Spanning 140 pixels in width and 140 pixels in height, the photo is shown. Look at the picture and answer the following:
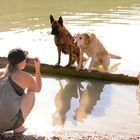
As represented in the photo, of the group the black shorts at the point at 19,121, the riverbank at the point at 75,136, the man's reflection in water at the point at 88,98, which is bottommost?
the man's reflection in water at the point at 88,98

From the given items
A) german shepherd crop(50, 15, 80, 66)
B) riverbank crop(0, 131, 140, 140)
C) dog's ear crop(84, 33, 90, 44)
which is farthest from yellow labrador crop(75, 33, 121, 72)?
riverbank crop(0, 131, 140, 140)

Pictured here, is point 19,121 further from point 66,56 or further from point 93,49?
point 66,56

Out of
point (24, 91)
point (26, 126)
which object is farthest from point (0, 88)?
point (26, 126)

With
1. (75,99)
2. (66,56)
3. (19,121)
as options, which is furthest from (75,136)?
(66,56)

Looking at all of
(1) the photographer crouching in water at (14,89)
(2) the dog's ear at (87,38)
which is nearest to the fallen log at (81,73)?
(2) the dog's ear at (87,38)

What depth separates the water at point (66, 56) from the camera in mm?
6211

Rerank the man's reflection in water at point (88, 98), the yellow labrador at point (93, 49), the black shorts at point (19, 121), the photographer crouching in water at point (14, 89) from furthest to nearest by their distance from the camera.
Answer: the yellow labrador at point (93, 49)
the man's reflection in water at point (88, 98)
the black shorts at point (19, 121)
the photographer crouching in water at point (14, 89)

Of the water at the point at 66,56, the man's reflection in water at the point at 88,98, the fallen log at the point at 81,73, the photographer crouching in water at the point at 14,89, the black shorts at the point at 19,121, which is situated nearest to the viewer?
the photographer crouching in water at the point at 14,89

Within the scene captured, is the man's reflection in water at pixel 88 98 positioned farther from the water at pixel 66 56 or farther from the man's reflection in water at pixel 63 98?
the man's reflection in water at pixel 63 98

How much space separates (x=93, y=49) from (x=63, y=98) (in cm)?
129

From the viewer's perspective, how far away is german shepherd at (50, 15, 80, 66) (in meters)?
7.83

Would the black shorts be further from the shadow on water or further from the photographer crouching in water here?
the shadow on water

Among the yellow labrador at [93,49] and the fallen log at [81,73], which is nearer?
the fallen log at [81,73]

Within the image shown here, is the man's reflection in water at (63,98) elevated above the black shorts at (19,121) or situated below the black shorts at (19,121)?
below
